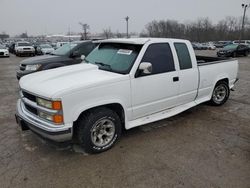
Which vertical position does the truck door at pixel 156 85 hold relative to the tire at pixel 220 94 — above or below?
above

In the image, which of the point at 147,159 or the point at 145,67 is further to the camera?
the point at 145,67

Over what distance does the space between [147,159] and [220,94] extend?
3472 mm

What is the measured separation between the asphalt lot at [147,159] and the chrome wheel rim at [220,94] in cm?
106

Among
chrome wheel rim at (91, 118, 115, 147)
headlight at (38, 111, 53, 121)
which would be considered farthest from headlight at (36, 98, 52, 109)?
chrome wheel rim at (91, 118, 115, 147)

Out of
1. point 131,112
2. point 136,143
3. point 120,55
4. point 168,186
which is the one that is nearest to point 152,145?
point 136,143

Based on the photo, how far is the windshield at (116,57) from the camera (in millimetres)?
3744

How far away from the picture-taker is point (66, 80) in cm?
335

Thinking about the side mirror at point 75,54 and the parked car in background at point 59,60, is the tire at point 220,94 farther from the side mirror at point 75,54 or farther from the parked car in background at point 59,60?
the side mirror at point 75,54

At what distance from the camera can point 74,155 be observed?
350 centimetres

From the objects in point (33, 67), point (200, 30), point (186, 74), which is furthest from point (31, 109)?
point (200, 30)

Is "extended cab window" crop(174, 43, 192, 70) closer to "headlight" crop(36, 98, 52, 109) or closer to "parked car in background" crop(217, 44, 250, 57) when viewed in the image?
"headlight" crop(36, 98, 52, 109)

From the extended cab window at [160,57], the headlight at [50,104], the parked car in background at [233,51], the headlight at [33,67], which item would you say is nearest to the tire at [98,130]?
the headlight at [50,104]

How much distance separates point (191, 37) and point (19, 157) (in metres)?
85.7

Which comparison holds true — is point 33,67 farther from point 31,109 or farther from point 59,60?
point 31,109
